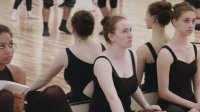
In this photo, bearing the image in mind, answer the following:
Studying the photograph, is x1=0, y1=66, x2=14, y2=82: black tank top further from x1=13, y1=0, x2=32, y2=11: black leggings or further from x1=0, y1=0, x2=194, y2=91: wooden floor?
x1=13, y1=0, x2=32, y2=11: black leggings

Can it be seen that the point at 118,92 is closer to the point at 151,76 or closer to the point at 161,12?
the point at 151,76

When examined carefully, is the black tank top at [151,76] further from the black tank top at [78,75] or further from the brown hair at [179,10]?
the black tank top at [78,75]

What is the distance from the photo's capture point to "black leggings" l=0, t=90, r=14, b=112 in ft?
6.35

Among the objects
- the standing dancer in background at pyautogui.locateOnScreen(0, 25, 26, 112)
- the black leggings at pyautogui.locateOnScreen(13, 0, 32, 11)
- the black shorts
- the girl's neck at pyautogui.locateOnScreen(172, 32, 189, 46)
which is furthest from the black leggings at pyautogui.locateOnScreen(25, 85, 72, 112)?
the black leggings at pyautogui.locateOnScreen(13, 0, 32, 11)

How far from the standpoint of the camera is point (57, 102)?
202 centimetres

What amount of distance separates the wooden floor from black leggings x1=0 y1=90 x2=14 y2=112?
152cm

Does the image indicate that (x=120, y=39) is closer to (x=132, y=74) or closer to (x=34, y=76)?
(x=132, y=74)

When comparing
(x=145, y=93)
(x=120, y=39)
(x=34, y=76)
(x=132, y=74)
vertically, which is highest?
(x=120, y=39)

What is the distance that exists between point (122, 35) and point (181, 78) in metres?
0.49

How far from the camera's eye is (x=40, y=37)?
5.38 metres

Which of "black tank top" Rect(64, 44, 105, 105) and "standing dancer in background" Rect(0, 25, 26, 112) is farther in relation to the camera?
"black tank top" Rect(64, 44, 105, 105)

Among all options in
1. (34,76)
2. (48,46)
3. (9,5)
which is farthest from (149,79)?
(9,5)

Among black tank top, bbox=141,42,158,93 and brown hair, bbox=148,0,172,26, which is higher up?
brown hair, bbox=148,0,172,26

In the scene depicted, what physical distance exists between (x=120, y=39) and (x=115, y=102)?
0.33 metres
